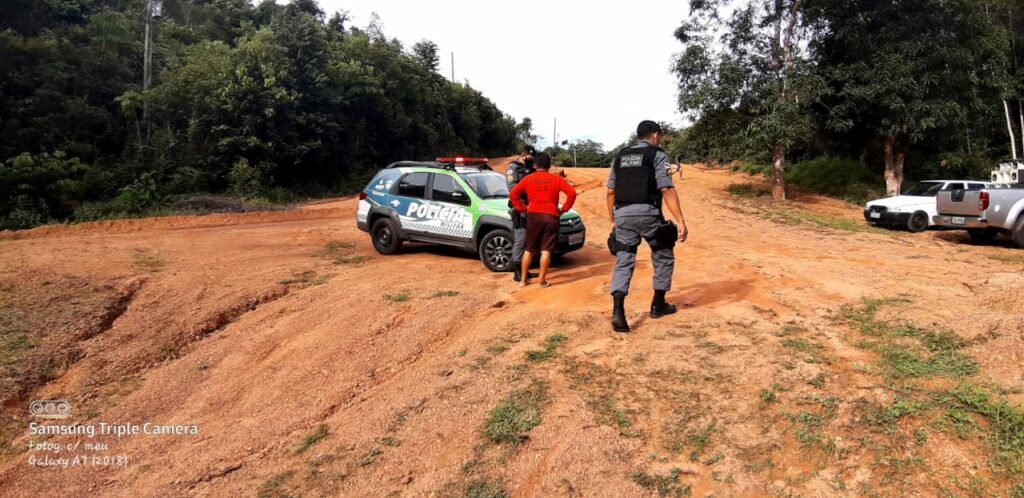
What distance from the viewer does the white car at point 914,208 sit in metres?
13.6

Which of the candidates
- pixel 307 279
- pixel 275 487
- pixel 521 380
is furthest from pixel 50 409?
pixel 521 380

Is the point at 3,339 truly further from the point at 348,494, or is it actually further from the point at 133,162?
the point at 133,162

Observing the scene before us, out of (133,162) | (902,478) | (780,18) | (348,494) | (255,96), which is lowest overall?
(348,494)

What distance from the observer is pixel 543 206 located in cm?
698

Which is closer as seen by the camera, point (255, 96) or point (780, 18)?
point (780, 18)

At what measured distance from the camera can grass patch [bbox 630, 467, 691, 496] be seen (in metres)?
3.10

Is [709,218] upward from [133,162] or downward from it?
downward

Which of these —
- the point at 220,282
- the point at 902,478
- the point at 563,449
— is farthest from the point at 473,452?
the point at 220,282

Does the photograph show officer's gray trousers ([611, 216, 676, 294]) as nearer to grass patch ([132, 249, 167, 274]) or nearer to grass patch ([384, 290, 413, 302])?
grass patch ([384, 290, 413, 302])

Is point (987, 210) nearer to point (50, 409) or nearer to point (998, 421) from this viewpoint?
point (998, 421)

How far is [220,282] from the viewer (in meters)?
8.14

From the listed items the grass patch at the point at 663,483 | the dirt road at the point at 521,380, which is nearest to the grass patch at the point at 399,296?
the dirt road at the point at 521,380

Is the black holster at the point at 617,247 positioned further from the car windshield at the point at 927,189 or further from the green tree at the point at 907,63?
the green tree at the point at 907,63

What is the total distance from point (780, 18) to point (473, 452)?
19.0m
